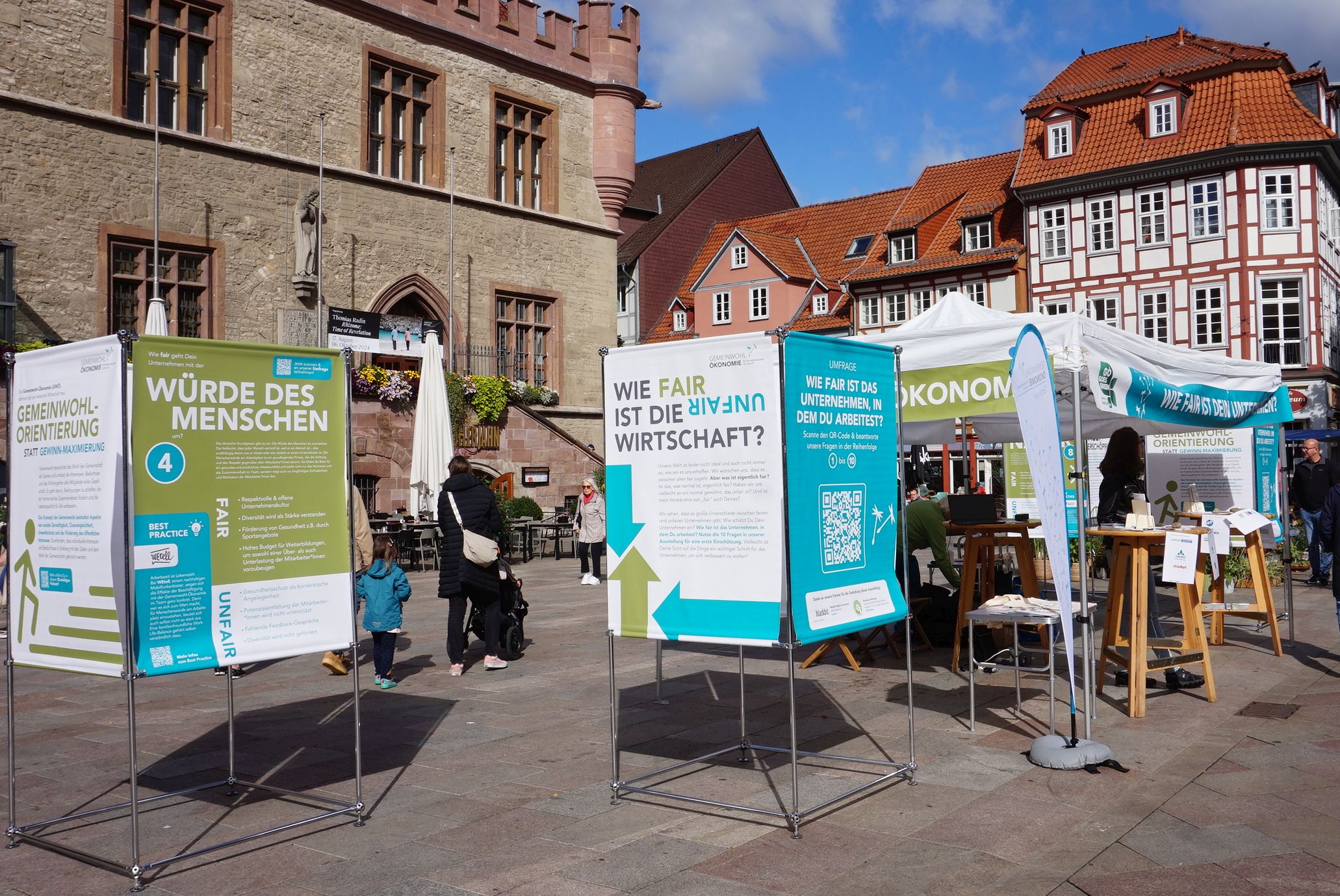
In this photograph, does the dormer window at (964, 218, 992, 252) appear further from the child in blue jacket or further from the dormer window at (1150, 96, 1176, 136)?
the child in blue jacket

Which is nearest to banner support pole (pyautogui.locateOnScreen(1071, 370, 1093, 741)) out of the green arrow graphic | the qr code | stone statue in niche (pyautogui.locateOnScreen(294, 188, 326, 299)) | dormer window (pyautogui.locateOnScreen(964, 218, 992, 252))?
the qr code

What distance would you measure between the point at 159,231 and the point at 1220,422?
19.3 metres

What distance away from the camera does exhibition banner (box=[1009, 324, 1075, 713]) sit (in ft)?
20.0

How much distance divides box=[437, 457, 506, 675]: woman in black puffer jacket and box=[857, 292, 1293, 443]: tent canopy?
3.39m

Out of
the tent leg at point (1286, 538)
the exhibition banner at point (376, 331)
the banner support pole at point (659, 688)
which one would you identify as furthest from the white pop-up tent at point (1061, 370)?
the exhibition banner at point (376, 331)

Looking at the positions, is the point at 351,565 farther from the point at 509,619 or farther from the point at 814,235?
the point at 814,235

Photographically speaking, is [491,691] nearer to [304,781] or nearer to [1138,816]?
[304,781]

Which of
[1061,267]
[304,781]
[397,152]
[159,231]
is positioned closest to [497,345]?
[397,152]

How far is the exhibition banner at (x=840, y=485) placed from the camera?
17.6ft

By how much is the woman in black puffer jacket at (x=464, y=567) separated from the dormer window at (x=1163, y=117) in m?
33.1

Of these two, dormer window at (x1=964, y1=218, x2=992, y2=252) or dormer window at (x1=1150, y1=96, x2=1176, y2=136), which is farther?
dormer window at (x1=964, y1=218, x2=992, y2=252)

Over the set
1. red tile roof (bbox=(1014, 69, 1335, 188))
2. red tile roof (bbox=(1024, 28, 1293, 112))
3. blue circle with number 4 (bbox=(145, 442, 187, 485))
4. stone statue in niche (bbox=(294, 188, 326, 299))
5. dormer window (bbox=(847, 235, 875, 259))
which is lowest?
blue circle with number 4 (bbox=(145, 442, 187, 485))

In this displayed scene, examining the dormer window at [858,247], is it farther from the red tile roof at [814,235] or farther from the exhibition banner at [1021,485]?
the exhibition banner at [1021,485]

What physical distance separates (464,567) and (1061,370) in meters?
4.83
